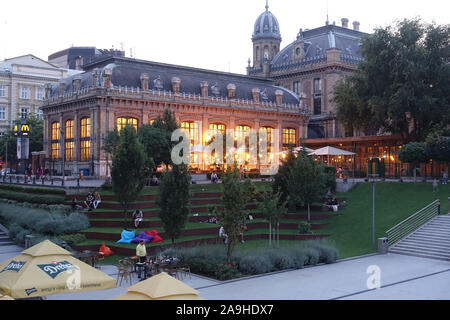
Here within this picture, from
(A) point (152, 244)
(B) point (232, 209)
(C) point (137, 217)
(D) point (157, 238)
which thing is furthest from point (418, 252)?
(C) point (137, 217)

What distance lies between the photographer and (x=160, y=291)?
1114cm

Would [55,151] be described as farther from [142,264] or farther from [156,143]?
[142,264]

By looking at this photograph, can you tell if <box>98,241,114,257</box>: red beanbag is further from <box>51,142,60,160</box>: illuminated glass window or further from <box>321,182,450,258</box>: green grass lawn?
<box>51,142,60,160</box>: illuminated glass window

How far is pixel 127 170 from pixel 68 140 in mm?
29095

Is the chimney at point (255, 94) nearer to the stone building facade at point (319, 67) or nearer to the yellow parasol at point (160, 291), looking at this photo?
the stone building facade at point (319, 67)

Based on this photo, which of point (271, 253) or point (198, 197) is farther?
point (198, 197)

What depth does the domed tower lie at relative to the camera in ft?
293

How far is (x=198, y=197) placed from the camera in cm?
3781

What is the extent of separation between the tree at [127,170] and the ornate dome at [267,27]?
207ft

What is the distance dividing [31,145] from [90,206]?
40.3 metres

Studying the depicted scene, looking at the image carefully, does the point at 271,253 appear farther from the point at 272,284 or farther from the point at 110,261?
the point at 110,261

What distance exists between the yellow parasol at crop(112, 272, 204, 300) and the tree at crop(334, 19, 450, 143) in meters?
38.2

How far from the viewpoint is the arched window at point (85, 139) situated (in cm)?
5406
